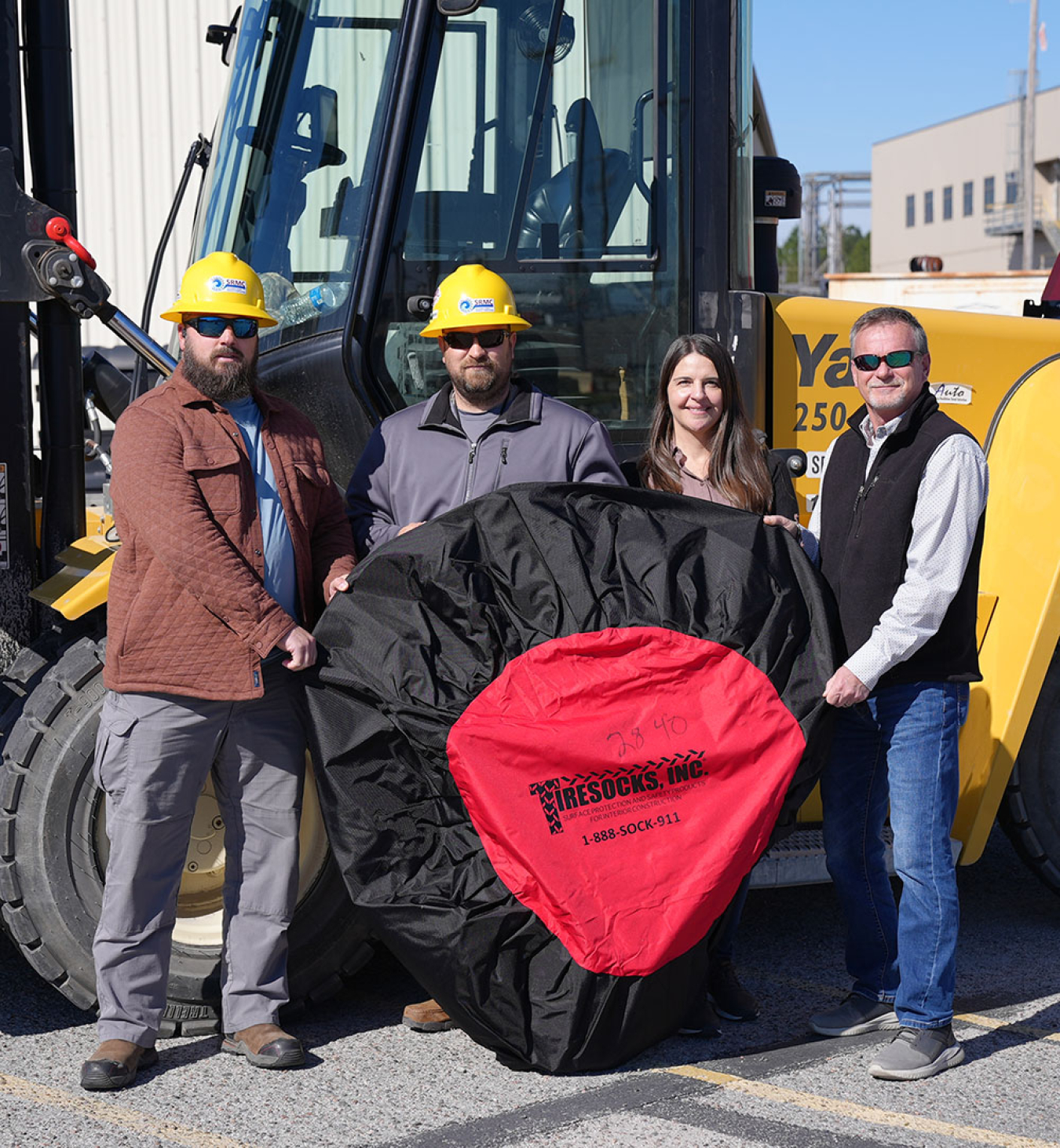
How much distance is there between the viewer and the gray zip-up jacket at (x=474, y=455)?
383 cm

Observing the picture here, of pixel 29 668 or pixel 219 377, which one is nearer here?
pixel 219 377

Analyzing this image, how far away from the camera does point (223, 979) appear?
384 centimetres

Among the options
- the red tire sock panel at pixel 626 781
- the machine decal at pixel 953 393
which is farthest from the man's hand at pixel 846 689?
the machine decal at pixel 953 393

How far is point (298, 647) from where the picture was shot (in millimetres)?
3570

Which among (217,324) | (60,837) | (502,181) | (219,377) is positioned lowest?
(60,837)

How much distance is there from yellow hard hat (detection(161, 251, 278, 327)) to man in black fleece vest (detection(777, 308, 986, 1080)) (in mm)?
1469

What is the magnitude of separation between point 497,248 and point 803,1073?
2340mm

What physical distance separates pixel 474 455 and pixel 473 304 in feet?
1.27

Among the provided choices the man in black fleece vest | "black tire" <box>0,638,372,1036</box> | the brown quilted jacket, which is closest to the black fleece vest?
the man in black fleece vest

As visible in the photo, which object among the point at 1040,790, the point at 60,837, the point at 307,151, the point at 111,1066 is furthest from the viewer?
the point at 1040,790

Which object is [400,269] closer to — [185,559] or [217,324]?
[217,324]

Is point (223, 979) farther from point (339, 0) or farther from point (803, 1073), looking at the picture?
point (339, 0)

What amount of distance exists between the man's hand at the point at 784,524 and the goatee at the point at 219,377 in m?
1.35

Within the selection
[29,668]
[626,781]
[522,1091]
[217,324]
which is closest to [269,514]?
[217,324]
